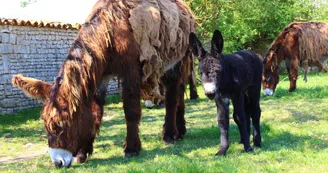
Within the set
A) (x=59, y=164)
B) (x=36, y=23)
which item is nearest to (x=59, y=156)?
(x=59, y=164)

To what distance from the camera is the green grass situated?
14.2ft

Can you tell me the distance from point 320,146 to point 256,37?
22.6 m

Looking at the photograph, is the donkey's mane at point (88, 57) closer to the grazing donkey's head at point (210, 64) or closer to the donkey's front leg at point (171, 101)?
the grazing donkey's head at point (210, 64)

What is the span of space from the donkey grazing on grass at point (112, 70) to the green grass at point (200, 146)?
0.39 meters

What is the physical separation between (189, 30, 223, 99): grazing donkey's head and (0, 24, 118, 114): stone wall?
799 centimetres

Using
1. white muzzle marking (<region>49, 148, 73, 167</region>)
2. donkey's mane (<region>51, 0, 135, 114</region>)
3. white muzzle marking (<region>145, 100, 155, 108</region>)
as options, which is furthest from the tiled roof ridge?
white muzzle marking (<region>49, 148, 73, 167</region>)

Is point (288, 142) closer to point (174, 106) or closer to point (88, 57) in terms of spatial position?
point (174, 106)

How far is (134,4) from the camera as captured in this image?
573 cm

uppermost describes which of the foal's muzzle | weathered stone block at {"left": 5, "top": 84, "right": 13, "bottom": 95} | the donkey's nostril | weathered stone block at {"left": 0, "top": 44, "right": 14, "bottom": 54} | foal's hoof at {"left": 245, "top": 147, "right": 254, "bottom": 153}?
weathered stone block at {"left": 0, "top": 44, "right": 14, "bottom": 54}

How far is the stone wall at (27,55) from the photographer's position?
11266 mm

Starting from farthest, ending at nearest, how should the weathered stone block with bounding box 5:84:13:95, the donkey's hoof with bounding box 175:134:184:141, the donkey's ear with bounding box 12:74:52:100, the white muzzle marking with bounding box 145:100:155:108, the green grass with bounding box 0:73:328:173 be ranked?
the white muzzle marking with bounding box 145:100:155:108
the weathered stone block with bounding box 5:84:13:95
the donkey's hoof with bounding box 175:134:184:141
the donkey's ear with bounding box 12:74:52:100
the green grass with bounding box 0:73:328:173

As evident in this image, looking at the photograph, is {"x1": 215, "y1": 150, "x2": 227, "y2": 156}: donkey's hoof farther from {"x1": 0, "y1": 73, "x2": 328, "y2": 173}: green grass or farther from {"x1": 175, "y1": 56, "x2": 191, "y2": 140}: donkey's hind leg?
{"x1": 175, "y1": 56, "x2": 191, "y2": 140}: donkey's hind leg

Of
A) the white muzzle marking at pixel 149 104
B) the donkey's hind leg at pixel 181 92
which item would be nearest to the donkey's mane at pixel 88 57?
the donkey's hind leg at pixel 181 92

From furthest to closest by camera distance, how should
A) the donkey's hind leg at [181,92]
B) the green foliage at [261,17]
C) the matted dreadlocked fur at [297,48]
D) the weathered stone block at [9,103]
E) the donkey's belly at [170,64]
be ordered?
the green foliage at [261,17] → the matted dreadlocked fur at [297,48] → the weathered stone block at [9,103] → the donkey's hind leg at [181,92] → the donkey's belly at [170,64]
